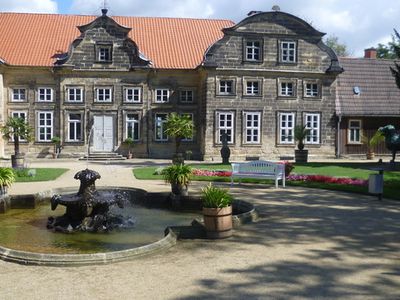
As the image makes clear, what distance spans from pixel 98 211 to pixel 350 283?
5.77 m

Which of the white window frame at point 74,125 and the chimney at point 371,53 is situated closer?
the white window frame at point 74,125

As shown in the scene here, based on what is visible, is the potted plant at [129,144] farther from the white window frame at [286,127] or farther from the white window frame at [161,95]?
the white window frame at [286,127]

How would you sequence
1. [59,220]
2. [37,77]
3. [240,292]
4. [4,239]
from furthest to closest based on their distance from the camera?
[37,77] < [59,220] < [4,239] < [240,292]

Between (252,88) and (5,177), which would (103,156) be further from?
(5,177)

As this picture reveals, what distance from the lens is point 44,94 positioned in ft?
104

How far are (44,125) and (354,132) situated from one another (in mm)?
21176

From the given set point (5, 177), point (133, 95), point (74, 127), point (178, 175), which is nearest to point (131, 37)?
point (133, 95)

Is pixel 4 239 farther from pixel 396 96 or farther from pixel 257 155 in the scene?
pixel 396 96

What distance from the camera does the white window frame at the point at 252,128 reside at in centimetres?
3189

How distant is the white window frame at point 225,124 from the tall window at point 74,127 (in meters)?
9.07

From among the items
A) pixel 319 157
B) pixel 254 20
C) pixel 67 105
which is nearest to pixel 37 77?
pixel 67 105

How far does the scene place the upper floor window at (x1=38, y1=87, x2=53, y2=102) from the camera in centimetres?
3149

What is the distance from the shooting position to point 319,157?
108 ft

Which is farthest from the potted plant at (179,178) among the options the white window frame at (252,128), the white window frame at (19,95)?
the white window frame at (19,95)
